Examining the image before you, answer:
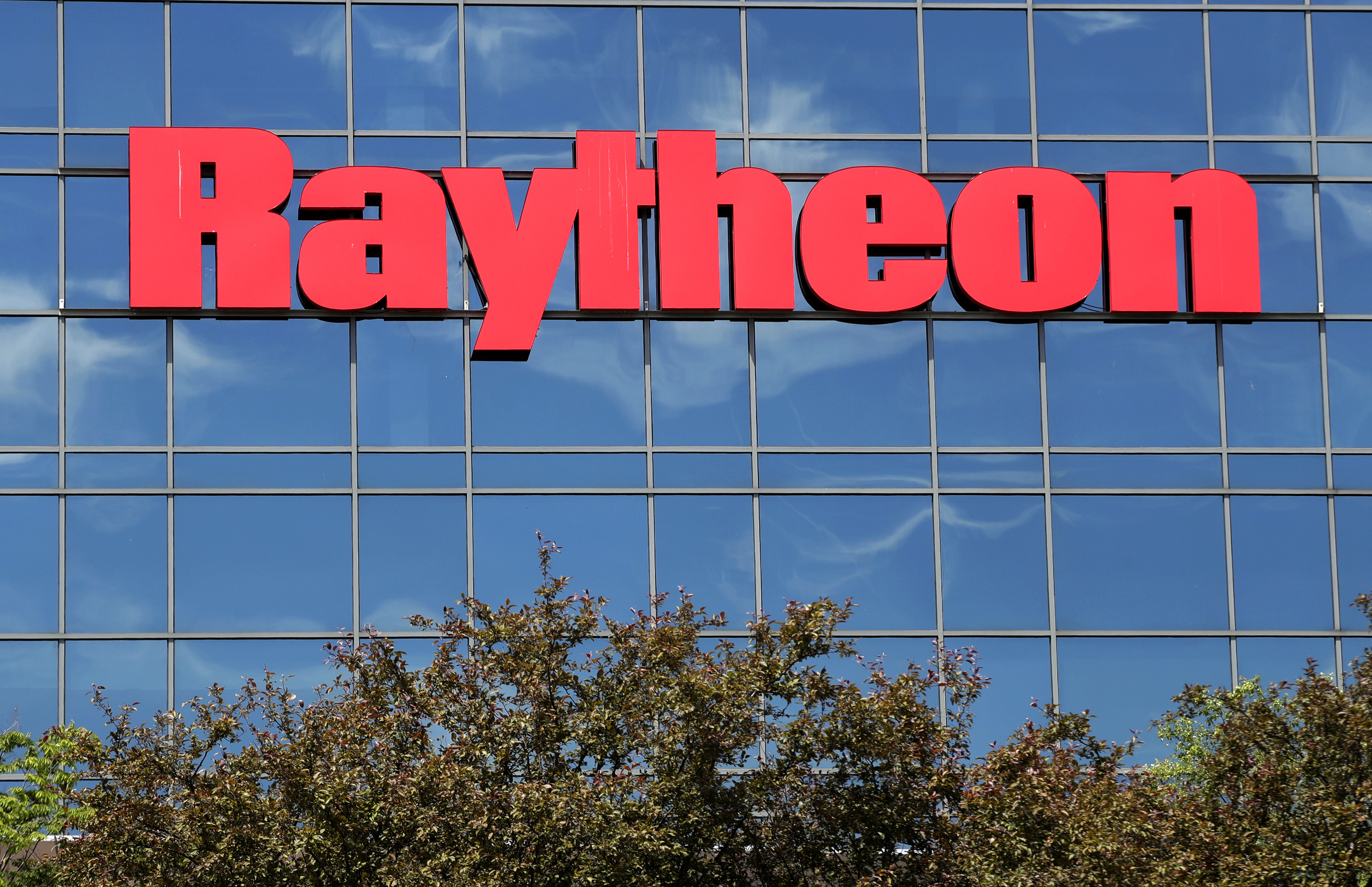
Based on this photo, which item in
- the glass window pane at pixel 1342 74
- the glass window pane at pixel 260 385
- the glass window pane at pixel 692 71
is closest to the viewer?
the glass window pane at pixel 260 385

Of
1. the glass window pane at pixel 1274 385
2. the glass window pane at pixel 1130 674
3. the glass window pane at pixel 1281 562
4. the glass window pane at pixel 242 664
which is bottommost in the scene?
the glass window pane at pixel 1130 674

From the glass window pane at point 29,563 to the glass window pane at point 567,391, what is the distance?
21.1 ft

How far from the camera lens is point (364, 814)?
14.3 metres

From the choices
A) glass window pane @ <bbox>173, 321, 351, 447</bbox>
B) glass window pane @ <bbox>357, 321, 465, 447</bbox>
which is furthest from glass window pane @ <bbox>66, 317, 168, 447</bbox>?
glass window pane @ <bbox>357, 321, 465, 447</bbox>

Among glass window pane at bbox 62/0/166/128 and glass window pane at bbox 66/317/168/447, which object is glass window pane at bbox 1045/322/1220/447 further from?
glass window pane at bbox 62/0/166/128

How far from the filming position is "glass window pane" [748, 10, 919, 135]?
23.0 m

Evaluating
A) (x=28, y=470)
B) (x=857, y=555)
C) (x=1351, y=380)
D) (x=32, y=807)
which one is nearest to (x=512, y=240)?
(x=857, y=555)

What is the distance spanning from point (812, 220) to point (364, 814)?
39.5 ft

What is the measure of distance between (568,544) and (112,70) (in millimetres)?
10019

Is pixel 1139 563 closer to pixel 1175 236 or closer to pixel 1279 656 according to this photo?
pixel 1279 656

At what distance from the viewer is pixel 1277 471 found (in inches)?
895

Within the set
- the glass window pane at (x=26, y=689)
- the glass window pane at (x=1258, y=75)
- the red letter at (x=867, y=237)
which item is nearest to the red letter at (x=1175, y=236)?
the glass window pane at (x=1258, y=75)

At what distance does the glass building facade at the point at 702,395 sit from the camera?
21688 mm

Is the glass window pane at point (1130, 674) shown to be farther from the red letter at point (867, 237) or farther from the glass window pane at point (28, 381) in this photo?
the glass window pane at point (28, 381)
